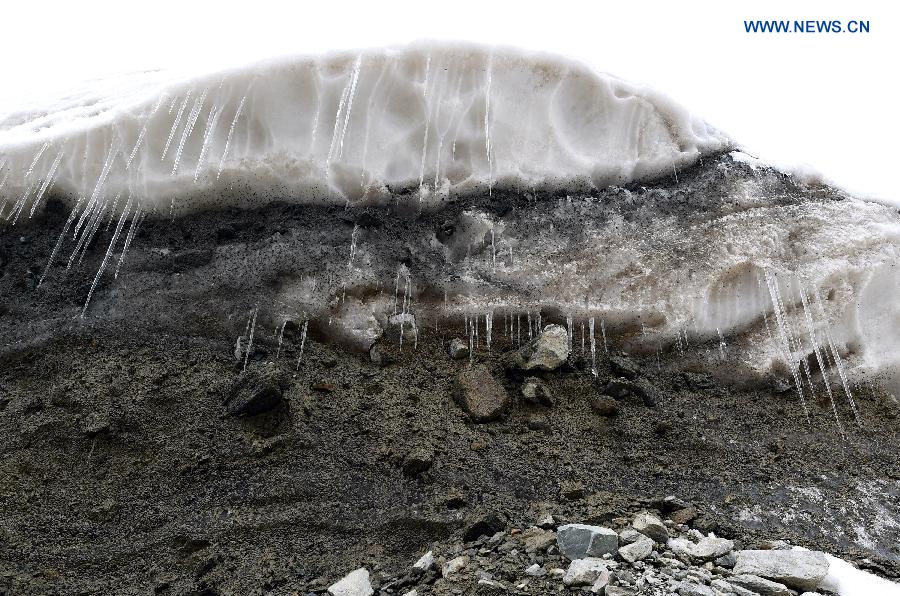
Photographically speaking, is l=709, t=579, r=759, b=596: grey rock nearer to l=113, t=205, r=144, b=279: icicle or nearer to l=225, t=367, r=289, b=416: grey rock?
l=225, t=367, r=289, b=416: grey rock

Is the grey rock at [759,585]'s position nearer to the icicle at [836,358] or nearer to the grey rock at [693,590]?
the grey rock at [693,590]

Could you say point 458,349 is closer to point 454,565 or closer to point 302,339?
point 302,339

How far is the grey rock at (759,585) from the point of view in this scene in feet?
13.6

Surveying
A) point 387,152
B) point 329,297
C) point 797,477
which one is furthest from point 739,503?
point 387,152

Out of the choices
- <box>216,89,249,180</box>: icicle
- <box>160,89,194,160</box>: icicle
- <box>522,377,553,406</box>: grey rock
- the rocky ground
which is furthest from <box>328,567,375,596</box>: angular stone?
<box>160,89,194,160</box>: icicle

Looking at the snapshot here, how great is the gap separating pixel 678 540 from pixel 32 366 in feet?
19.0

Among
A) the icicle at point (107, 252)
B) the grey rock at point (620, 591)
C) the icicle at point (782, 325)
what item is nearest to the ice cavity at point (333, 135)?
the icicle at point (107, 252)

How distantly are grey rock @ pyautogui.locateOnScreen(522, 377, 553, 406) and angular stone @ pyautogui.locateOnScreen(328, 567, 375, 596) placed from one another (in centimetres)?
208

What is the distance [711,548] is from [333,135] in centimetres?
500

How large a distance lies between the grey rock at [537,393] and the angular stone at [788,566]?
205 cm

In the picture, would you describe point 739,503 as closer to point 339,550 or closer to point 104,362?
point 339,550

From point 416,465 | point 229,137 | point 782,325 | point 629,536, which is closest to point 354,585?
point 416,465

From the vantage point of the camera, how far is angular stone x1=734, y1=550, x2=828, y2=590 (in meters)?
4.31

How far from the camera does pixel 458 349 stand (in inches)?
249
